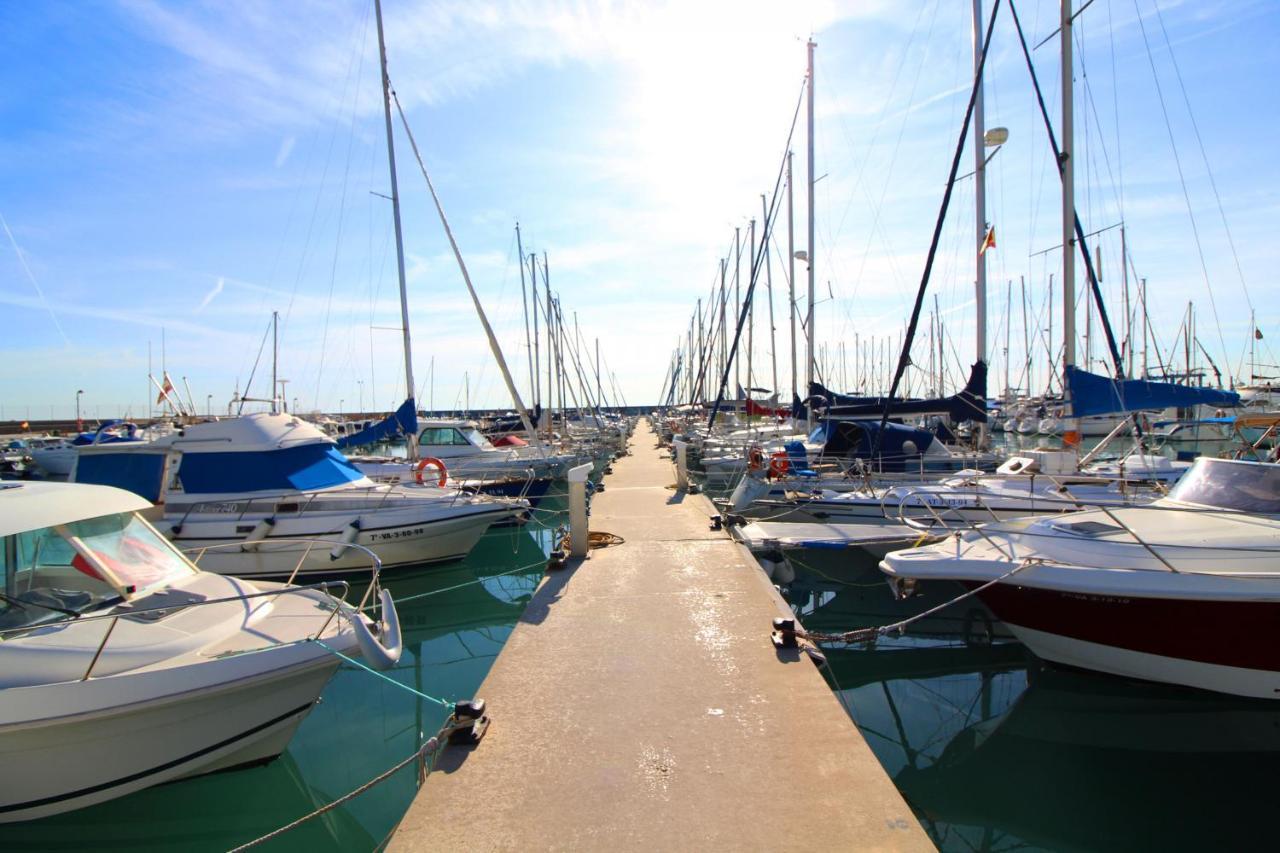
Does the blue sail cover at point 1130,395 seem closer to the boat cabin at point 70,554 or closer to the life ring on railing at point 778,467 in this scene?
the life ring on railing at point 778,467

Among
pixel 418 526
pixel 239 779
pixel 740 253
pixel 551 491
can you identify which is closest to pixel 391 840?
pixel 239 779

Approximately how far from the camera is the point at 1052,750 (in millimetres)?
7031

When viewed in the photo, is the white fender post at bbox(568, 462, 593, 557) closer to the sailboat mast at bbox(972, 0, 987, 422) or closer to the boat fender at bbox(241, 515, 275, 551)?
the boat fender at bbox(241, 515, 275, 551)

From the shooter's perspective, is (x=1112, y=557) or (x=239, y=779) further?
(x=1112, y=557)

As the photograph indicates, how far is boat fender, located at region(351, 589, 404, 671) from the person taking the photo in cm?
539

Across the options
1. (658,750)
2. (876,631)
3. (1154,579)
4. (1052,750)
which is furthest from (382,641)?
(1154,579)

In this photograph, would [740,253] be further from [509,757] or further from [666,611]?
[509,757]

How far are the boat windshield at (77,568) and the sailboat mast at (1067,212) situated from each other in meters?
13.1

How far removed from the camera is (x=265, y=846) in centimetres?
576

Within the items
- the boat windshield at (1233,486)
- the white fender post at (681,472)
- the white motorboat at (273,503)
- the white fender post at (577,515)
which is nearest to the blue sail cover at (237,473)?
the white motorboat at (273,503)

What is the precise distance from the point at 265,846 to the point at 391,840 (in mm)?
2682

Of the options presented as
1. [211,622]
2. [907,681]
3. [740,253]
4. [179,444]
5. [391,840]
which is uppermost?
[740,253]

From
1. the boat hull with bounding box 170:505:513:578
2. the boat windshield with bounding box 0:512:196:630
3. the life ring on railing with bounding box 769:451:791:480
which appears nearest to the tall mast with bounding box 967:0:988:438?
the life ring on railing with bounding box 769:451:791:480

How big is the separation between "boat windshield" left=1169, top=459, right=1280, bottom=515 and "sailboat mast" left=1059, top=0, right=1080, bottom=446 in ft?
14.5
